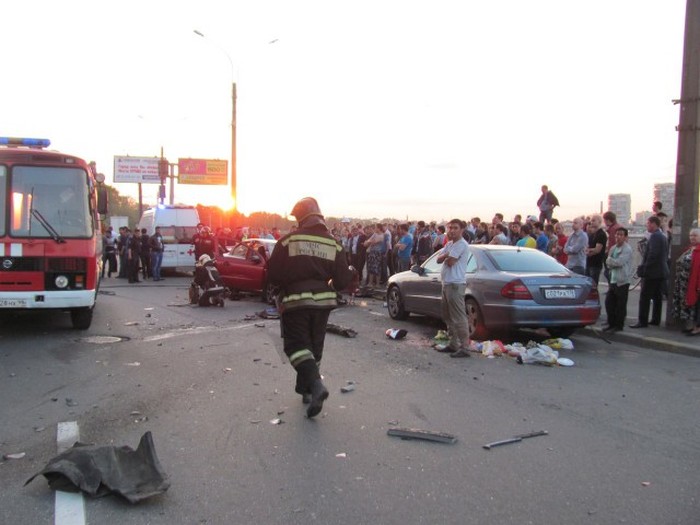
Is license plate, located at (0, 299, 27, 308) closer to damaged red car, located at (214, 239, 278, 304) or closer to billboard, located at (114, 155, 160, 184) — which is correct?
damaged red car, located at (214, 239, 278, 304)

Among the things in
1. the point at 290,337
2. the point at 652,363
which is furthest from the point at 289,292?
the point at 652,363

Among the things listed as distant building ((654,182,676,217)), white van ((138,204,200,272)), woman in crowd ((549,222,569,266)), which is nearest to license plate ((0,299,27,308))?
woman in crowd ((549,222,569,266))

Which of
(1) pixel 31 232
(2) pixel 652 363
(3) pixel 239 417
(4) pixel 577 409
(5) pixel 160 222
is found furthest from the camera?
(5) pixel 160 222

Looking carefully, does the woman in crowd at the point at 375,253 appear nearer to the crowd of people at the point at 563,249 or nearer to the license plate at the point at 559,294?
the crowd of people at the point at 563,249

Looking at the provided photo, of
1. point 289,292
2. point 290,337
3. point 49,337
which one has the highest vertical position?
point 289,292

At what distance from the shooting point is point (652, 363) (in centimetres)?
761

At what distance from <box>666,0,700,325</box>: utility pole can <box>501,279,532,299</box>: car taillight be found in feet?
9.19

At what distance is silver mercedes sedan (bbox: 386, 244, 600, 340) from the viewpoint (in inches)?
327

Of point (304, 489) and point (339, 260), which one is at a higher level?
point (339, 260)

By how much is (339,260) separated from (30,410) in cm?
304

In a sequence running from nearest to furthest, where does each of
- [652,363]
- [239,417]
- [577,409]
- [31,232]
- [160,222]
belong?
[239,417]
[577,409]
[652,363]
[31,232]
[160,222]

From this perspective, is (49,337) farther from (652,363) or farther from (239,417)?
(652,363)

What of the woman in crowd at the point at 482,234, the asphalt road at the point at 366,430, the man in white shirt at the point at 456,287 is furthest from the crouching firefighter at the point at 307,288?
the woman in crowd at the point at 482,234

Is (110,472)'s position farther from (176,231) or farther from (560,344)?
(176,231)
